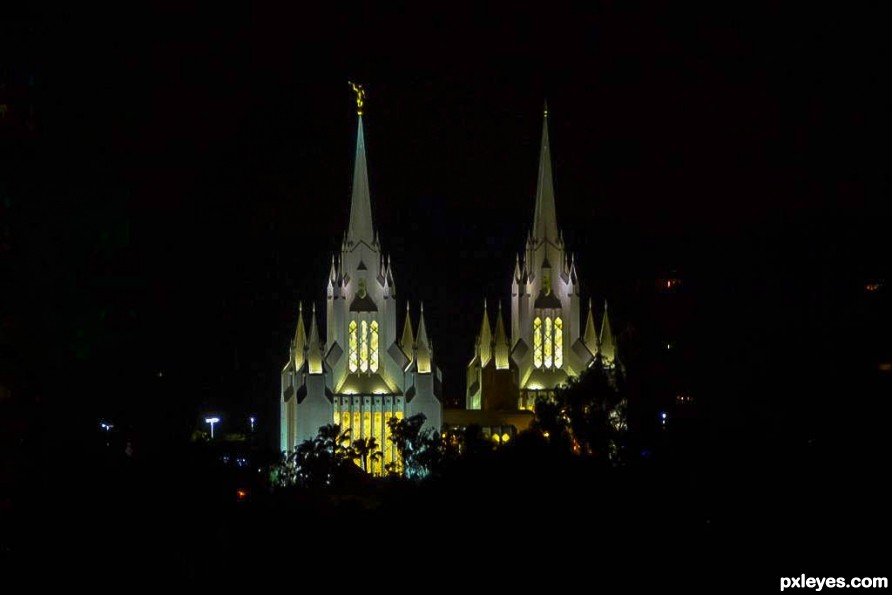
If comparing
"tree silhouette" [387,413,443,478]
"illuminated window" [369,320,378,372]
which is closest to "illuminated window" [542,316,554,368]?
"illuminated window" [369,320,378,372]

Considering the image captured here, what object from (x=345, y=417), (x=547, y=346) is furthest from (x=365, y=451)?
(x=547, y=346)

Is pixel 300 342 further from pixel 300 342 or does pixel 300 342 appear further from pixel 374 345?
pixel 374 345

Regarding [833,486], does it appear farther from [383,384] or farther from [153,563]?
[383,384]

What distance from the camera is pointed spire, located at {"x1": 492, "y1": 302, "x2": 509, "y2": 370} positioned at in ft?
172

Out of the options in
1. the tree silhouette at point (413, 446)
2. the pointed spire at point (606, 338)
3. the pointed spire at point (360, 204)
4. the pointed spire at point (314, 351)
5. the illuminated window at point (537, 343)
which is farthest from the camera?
the pointed spire at point (606, 338)

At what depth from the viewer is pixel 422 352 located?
51.5 meters

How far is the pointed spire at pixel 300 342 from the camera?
51.8 meters

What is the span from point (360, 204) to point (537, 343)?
774 centimetres

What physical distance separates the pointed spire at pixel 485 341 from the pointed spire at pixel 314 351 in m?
5.78

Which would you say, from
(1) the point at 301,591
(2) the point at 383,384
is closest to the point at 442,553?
(1) the point at 301,591

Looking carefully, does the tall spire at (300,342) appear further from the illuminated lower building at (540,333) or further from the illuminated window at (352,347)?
the illuminated lower building at (540,333)

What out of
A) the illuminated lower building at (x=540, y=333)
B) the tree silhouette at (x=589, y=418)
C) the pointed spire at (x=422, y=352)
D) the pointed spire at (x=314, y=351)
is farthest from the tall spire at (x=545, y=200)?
the tree silhouette at (x=589, y=418)

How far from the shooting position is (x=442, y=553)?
1667 centimetres

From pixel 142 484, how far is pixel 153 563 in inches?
63.9
